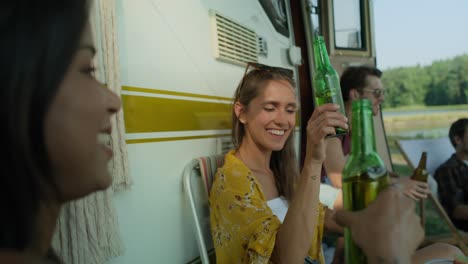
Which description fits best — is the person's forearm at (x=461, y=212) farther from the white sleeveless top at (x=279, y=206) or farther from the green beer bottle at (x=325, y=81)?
the green beer bottle at (x=325, y=81)

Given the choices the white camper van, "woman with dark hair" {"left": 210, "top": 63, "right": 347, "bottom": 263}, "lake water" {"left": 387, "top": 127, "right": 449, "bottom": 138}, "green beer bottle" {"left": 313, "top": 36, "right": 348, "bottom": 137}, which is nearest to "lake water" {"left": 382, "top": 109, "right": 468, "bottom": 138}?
"lake water" {"left": 387, "top": 127, "right": 449, "bottom": 138}

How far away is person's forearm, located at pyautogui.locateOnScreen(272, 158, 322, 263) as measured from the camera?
1.25 m

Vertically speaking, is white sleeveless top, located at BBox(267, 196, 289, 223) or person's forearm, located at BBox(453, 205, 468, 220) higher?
white sleeveless top, located at BBox(267, 196, 289, 223)

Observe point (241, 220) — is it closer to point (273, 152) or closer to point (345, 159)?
point (345, 159)

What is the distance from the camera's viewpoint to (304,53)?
321 cm

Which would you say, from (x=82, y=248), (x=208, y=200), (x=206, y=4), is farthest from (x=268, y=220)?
(x=206, y=4)

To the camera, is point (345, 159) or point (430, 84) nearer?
point (345, 159)

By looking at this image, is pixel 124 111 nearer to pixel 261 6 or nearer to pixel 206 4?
pixel 206 4

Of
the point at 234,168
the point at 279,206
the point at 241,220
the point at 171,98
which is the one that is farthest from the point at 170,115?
the point at 279,206

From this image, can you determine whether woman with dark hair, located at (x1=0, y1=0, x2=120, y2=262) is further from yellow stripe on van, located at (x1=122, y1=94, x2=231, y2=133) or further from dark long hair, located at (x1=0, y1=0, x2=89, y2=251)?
yellow stripe on van, located at (x1=122, y1=94, x2=231, y2=133)

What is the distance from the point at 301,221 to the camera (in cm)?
125

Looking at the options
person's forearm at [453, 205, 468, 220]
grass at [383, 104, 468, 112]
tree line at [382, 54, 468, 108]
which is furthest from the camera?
grass at [383, 104, 468, 112]

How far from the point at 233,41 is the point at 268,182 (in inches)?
30.1

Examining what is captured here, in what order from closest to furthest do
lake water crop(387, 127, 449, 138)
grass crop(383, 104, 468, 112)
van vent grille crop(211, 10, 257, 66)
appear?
1. van vent grille crop(211, 10, 257, 66)
2. lake water crop(387, 127, 449, 138)
3. grass crop(383, 104, 468, 112)
